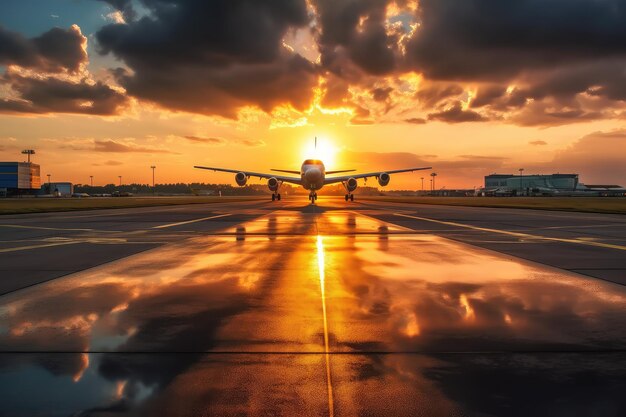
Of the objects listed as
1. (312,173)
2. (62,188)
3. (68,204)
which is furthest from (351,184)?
(62,188)

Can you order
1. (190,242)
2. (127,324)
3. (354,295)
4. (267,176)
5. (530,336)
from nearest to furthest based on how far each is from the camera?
1. (530,336)
2. (127,324)
3. (354,295)
4. (190,242)
5. (267,176)

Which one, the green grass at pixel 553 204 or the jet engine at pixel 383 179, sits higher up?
the jet engine at pixel 383 179

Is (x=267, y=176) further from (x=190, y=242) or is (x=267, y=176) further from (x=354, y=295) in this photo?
Answer: (x=354, y=295)

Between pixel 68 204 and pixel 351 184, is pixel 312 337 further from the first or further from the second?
pixel 68 204

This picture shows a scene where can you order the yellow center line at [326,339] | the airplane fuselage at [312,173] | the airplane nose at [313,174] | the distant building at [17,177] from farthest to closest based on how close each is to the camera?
the distant building at [17,177] → the airplane fuselage at [312,173] → the airplane nose at [313,174] → the yellow center line at [326,339]

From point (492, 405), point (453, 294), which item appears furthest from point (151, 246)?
point (492, 405)

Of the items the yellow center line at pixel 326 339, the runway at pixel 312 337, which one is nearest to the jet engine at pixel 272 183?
the yellow center line at pixel 326 339

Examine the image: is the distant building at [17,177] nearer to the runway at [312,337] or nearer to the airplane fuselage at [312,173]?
the airplane fuselage at [312,173]
